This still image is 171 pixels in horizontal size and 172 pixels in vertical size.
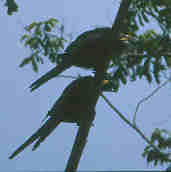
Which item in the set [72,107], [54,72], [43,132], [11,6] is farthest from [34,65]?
[43,132]

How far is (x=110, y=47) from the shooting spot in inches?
109

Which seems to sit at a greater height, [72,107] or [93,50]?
[93,50]

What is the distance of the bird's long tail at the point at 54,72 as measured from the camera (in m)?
2.63

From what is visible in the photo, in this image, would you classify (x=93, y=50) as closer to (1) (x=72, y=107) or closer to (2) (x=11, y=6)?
(1) (x=72, y=107)

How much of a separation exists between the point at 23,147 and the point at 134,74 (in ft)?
6.33

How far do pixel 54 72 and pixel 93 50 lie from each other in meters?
0.40

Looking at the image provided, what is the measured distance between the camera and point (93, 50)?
2787 mm

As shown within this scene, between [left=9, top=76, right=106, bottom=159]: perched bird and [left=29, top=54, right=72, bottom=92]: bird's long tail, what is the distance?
18 cm

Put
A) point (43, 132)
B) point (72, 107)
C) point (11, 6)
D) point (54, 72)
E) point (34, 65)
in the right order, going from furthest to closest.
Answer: point (34, 65)
point (11, 6)
point (54, 72)
point (72, 107)
point (43, 132)

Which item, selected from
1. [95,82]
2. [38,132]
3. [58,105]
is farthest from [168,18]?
[38,132]

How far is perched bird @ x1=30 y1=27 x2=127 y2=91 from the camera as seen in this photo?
276cm

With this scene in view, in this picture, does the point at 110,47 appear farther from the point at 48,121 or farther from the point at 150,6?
the point at 150,6

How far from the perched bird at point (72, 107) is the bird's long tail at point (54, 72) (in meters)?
0.18

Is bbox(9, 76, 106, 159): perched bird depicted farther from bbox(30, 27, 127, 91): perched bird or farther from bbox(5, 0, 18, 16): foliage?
bbox(5, 0, 18, 16): foliage
